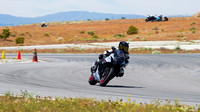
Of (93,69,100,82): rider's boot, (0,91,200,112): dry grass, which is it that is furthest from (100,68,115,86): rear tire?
(0,91,200,112): dry grass

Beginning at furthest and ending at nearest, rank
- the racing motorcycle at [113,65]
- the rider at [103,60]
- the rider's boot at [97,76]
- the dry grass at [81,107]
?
the rider's boot at [97,76] < the rider at [103,60] < the racing motorcycle at [113,65] < the dry grass at [81,107]

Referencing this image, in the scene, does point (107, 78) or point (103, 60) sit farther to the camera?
point (103, 60)

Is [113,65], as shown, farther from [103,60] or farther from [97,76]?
[97,76]

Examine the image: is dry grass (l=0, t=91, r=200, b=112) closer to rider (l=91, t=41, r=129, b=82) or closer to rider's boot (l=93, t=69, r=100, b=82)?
rider (l=91, t=41, r=129, b=82)

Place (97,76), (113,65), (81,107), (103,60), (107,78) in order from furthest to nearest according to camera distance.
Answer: (97,76) → (103,60) → (107,78) → (113,65) → (81,107)

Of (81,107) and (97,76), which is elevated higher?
(81,107)

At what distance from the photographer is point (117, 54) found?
413 inches

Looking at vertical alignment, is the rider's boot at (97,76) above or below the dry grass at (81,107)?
below

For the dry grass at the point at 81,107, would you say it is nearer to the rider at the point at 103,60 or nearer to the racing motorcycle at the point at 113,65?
the racing motorcycle at the point at 113,65

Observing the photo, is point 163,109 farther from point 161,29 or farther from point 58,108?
point 161,29


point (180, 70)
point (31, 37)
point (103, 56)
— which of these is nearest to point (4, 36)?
point (31, 37)

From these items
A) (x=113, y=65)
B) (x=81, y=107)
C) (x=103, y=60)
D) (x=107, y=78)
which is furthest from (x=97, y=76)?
(x=81, y=107)

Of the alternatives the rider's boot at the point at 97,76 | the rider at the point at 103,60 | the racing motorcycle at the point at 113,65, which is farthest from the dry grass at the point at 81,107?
the rider's boot at the point at 97,76

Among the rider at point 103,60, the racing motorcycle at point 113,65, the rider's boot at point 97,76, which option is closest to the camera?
the racing motorcycle at point 113,65
